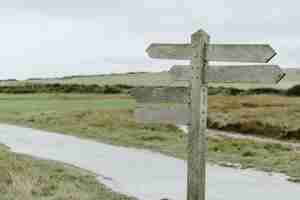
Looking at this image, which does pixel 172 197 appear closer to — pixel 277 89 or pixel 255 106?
pixel 255 106

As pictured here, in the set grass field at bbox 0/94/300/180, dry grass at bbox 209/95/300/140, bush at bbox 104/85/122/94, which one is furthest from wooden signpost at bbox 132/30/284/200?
bush at bbox 104/85/122/94

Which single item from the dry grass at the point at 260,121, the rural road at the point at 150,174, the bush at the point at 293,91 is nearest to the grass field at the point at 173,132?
the dry grass at the point at 260,121

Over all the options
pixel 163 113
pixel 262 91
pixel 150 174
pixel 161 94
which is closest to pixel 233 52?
pixel 161 94

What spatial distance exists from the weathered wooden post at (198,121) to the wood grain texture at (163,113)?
0.25 metres

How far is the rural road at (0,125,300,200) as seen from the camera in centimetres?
1199

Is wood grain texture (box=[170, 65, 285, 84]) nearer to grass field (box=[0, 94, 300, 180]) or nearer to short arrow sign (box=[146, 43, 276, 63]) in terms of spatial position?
short arrow sign (box=[146, 43, 276, 63])

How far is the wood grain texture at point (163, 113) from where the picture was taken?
7.66 m

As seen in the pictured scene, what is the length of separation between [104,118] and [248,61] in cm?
3057

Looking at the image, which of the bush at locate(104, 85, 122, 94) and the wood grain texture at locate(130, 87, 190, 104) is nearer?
the wood grain texture at locate(130, 87, 190, 104)

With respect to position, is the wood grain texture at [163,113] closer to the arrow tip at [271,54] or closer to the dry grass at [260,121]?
the arrow tip at [271,54]

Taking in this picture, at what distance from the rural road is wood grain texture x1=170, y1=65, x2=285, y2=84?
14.0 ft

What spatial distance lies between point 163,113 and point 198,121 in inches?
25.1

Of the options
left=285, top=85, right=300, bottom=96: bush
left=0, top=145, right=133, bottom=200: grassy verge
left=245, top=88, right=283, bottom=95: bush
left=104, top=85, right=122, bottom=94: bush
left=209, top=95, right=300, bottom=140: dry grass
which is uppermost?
left=104, top=85, right=122, bottom=94: bush

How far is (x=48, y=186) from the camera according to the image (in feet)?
35.3
